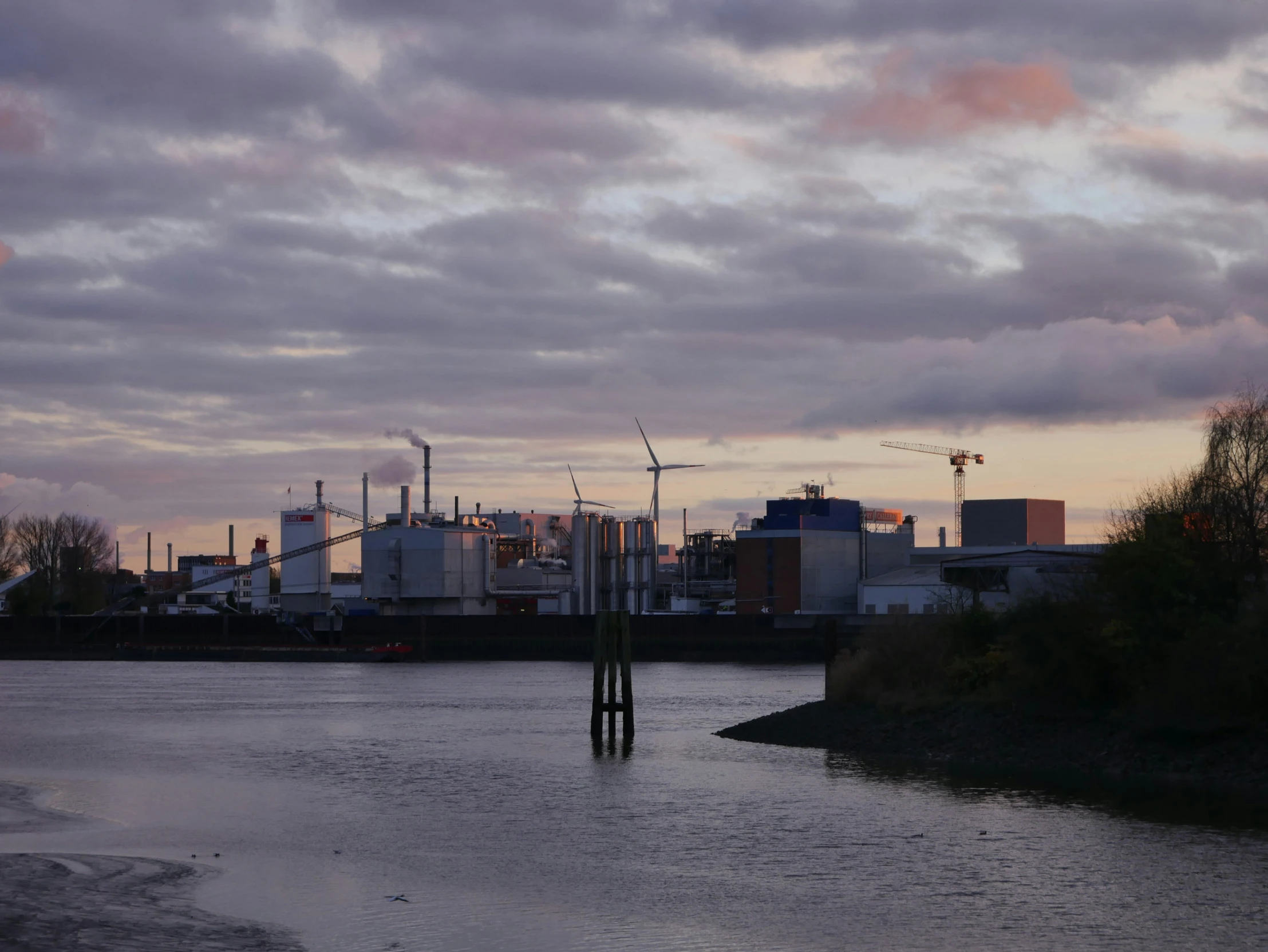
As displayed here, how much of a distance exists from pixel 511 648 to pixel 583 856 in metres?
102

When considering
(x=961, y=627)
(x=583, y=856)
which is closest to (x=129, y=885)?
(x=583, y=856)

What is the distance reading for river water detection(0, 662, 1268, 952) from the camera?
876 inches

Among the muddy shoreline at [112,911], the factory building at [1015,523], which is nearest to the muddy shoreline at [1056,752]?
the muddy shoreline at [112,911]

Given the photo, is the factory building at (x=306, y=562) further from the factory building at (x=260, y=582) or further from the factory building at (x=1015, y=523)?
the factory building at (x=1015, y=523)

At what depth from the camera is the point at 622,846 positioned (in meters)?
29.6

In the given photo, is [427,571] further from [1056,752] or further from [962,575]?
[1056,752]

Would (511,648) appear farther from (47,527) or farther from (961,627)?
(961,627)

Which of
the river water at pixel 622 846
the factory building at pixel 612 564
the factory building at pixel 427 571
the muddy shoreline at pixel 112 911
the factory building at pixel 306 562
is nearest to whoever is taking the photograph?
the muddy shoreline at pixel 112 911

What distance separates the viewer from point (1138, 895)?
963 inches

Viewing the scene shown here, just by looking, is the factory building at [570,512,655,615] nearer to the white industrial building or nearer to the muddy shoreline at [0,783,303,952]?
the white industrial building

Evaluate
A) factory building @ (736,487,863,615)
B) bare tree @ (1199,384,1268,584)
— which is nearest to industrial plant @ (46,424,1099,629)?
factory building @ (736,487,863,615)

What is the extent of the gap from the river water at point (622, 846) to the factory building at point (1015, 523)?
344 ft

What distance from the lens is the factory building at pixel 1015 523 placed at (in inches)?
6053

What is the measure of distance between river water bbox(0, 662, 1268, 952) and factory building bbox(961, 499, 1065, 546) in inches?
4133
